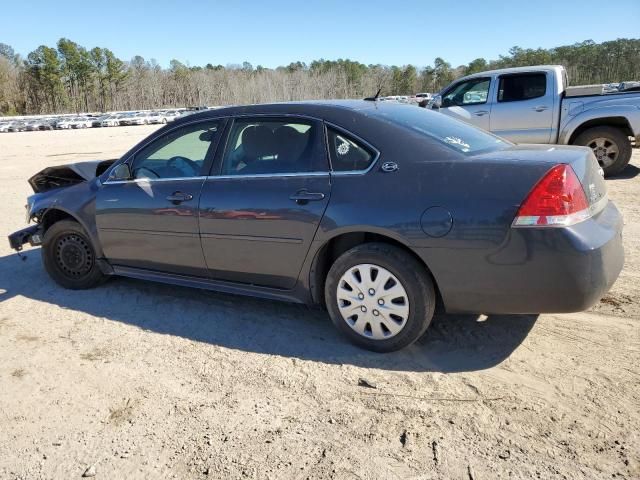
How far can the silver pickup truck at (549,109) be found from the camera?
28.9 ft

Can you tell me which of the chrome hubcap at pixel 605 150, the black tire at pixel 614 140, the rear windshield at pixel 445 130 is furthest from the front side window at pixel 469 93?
the rear windshield at pixel 445 130

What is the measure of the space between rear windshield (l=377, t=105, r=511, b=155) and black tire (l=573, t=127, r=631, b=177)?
20.7 feet

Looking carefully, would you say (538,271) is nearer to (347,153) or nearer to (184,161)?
(347,153)

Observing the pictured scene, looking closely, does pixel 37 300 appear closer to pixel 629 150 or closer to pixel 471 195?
pixel 471 195

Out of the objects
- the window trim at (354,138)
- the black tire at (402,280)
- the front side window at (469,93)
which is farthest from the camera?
the front side window at (469,93)

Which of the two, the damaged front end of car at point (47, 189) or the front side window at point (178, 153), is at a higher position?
the front side window at point (178, 153)

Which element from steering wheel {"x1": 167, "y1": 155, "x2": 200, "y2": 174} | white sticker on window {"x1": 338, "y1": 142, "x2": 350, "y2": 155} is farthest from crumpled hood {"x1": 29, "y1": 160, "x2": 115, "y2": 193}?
white sticker on window {"x1": 338, "y1": 142, "x2": 350, "y2": 155}

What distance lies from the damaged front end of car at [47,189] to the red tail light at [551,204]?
3.87 m

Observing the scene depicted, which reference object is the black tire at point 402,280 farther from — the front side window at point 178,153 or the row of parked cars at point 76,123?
the row of parked cars at point 76,123

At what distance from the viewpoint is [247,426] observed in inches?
107

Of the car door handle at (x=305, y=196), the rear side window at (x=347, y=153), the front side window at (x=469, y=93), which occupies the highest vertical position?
the front side window at (x=469, y=93)

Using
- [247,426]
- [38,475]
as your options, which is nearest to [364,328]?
[247,426]

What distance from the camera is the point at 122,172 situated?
435 cm

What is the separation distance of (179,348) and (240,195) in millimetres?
1174
